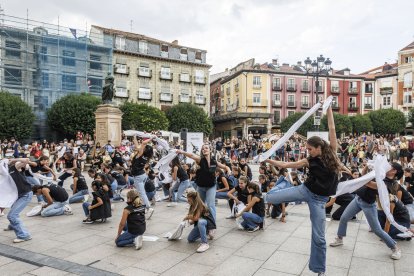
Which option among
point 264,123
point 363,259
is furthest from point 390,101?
point 363,259

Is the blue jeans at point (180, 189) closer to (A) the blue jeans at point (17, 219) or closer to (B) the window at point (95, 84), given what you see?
(A) the blue jeans at point (17, 219)

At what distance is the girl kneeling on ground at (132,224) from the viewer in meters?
6.05

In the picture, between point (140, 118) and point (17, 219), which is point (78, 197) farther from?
point (140, 118)

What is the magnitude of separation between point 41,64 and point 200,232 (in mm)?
35570

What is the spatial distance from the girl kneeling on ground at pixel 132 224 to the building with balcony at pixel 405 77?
58.2 m

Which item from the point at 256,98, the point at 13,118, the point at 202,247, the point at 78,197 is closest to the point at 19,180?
the point at 202,247

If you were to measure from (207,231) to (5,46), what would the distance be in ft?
121

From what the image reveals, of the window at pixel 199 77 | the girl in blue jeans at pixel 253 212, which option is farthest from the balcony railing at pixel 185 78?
the girl in blue jeans at pixel 253 212

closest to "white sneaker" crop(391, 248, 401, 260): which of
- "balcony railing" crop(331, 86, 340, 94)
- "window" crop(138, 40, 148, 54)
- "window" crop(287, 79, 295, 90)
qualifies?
"window" crop(138, 40, 148, 54)

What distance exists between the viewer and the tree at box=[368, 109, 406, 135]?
166 feet

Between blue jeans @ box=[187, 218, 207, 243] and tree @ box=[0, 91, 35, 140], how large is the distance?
29.0m

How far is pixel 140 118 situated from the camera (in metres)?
39.3

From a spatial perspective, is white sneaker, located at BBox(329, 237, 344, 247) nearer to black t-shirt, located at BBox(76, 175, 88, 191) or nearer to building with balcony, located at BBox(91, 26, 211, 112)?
black t-shirt, located at BBox(76, 175, 88, 191)

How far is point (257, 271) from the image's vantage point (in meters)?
5.02
